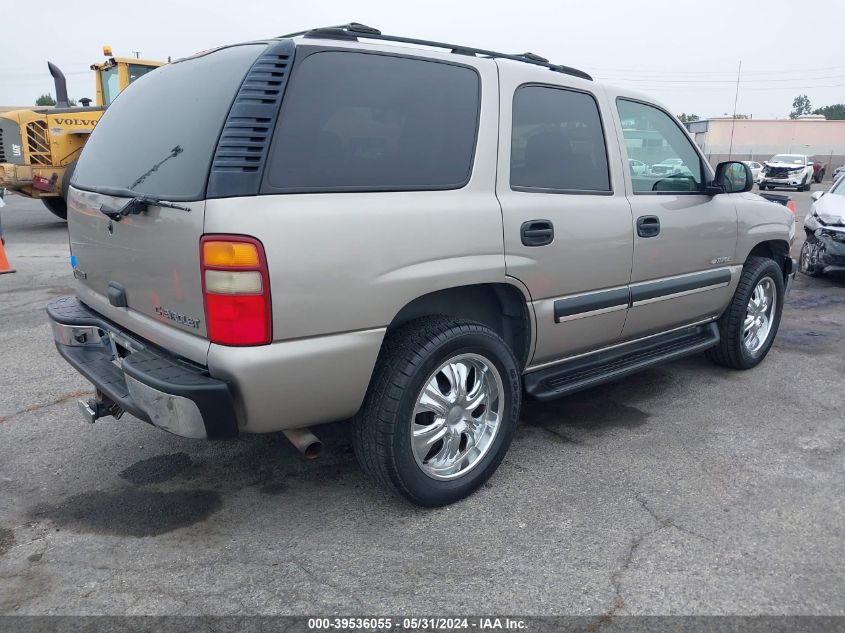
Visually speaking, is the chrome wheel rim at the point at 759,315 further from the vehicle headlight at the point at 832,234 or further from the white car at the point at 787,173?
the white car at the point at 787,173

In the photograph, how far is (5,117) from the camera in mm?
11508

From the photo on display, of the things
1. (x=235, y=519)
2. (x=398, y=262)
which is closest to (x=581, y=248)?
(x=398, y=262)

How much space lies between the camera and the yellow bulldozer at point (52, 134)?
1134 cm

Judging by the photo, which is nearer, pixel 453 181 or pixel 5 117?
pixel 453 181

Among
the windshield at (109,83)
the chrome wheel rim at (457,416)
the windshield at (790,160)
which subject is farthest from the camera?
the windshield at (790,160)

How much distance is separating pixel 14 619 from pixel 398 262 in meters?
1.82

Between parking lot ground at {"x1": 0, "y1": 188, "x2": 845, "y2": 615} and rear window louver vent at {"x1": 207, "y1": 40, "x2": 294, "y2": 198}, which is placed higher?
rear window louver vent at {"x1": 207, "y1": 40, "x2": 294, "y2": 198}

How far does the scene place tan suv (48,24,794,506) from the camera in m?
2.41

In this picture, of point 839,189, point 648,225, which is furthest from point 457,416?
point 839,189

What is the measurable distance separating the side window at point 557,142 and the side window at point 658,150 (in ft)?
0.87

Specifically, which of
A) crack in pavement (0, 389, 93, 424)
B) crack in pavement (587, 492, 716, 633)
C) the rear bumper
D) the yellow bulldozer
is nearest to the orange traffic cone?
the yellow bulldozer

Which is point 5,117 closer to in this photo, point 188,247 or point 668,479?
point 188,247

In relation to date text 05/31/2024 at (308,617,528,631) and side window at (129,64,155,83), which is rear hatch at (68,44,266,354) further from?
side window at (129,64,155,83)

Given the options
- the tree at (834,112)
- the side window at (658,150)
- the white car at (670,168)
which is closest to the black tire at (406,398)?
the side window at (658,150)
